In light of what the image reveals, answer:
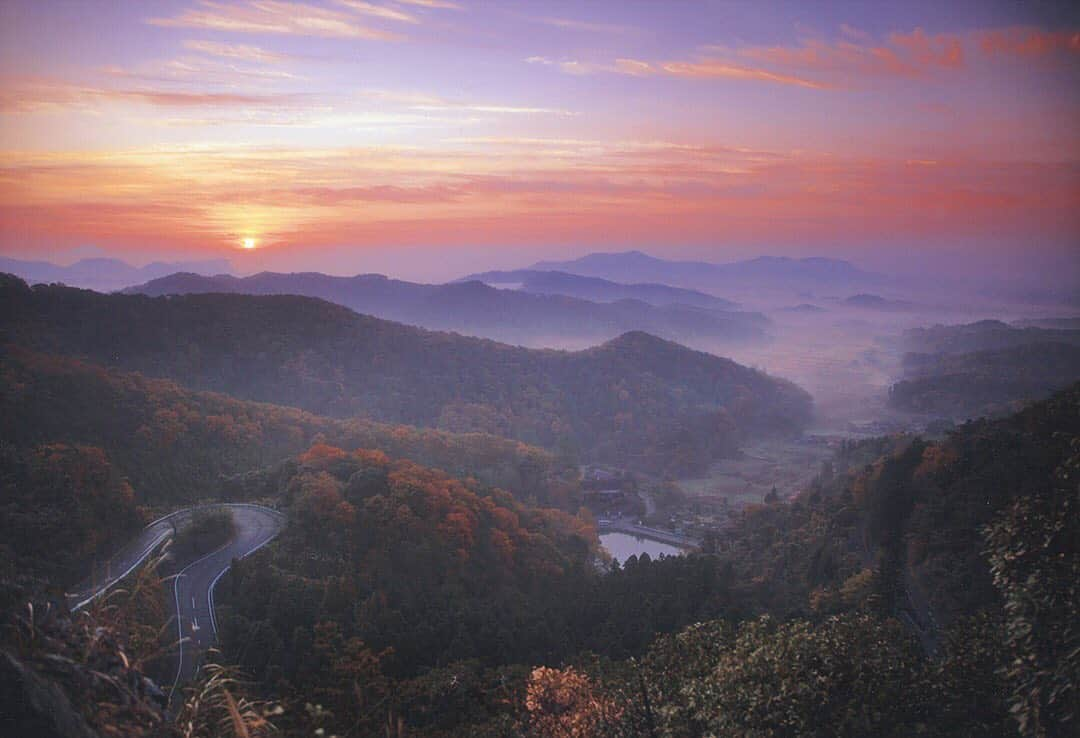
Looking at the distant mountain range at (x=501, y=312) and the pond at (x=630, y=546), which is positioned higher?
the distant mountain range at (x=501, y=312)

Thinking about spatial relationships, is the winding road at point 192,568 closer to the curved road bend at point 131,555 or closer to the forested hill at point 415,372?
the curved road bend at point 131,555

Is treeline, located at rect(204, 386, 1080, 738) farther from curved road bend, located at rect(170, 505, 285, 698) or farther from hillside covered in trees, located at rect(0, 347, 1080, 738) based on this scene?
curved road bend, located at rect(170, 505, 285, 698)

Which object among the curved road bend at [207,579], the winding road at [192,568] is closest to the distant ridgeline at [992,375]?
the curved road bend at [207,579]

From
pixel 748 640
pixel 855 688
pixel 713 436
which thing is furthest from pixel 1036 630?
pixel 713 436

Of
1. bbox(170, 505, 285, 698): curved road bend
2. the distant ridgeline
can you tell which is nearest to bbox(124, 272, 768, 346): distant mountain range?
the distant ridgeline

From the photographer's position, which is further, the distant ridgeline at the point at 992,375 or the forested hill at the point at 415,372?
the distant ridgeline at the point at 992,375

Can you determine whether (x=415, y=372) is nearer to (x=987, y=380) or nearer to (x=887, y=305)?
(x=987, y=380)

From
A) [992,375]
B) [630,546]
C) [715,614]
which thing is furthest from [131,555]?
[992,375]

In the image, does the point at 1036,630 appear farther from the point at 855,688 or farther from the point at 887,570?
the point at 887,570
